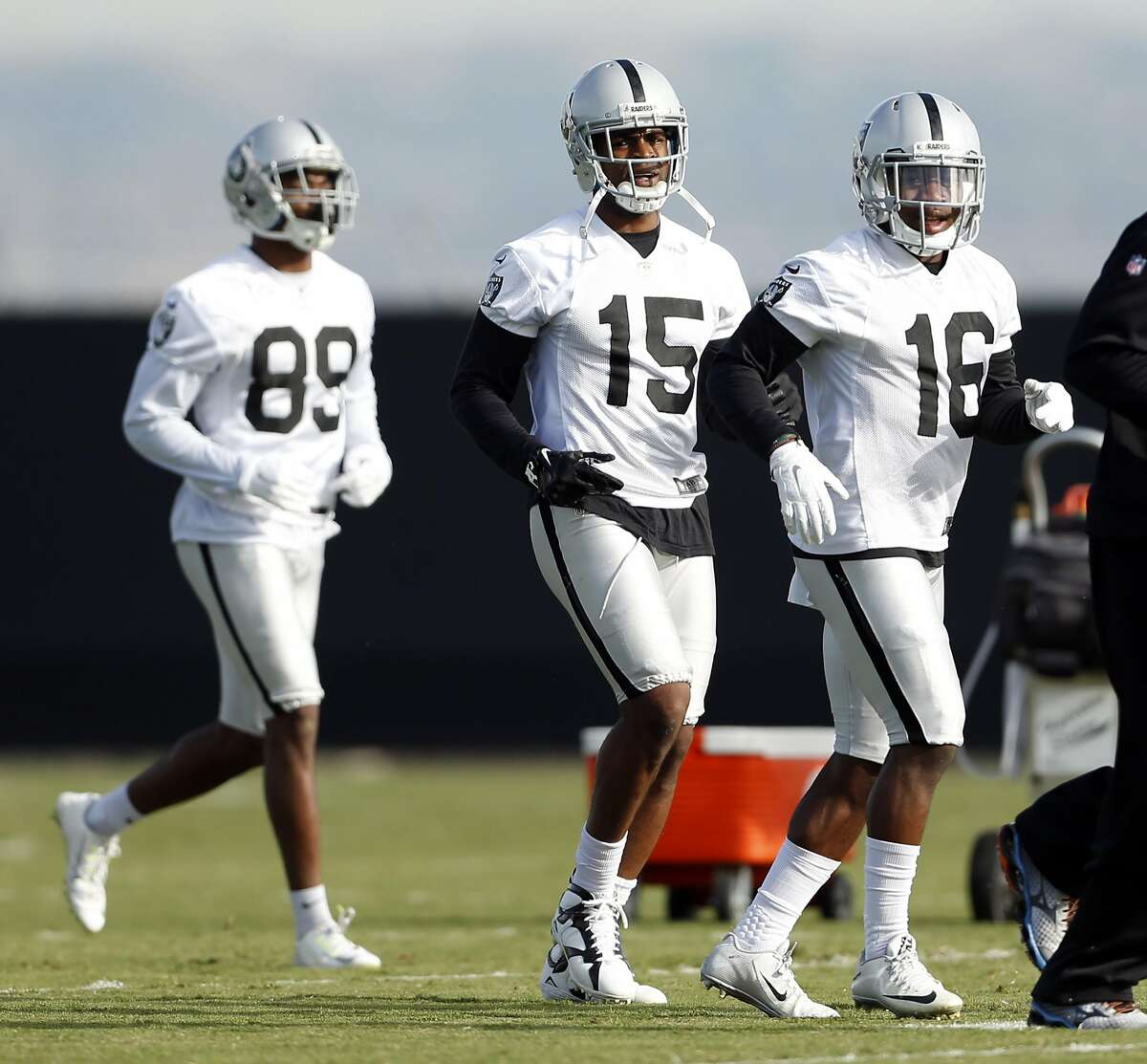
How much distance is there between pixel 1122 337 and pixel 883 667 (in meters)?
0.89

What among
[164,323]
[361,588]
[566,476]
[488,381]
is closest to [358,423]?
[164,323]

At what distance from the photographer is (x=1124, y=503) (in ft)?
13.6

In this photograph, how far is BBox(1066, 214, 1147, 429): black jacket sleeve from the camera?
4.06 metres

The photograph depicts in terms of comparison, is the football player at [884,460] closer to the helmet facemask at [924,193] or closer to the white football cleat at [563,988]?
→ the helmet facemask at [924,193]

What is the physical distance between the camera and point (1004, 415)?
15.6ft

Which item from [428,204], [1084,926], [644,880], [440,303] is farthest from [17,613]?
[1084,926]

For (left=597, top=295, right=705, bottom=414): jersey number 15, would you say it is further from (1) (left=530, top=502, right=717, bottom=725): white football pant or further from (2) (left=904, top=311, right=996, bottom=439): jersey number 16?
(2) (left=904, top=311, right=996, bottom=439): jersey number 16

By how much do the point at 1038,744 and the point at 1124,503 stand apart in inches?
144

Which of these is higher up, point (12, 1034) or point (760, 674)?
point (12, 1034)

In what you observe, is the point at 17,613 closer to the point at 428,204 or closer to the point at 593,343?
the point at 428,204

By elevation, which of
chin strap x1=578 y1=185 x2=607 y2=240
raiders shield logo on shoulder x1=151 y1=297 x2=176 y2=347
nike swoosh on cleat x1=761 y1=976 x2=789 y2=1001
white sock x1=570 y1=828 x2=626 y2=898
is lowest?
nike swoosh on cleat x1=761 y1=976 x2=789 y2=1001

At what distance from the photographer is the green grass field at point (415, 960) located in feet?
13.6

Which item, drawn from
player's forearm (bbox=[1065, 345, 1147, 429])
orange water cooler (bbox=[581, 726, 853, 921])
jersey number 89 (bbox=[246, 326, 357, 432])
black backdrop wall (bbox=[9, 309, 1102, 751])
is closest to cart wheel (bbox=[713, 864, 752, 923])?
orange water cooler (bbox=[581, 726, 853, 921])

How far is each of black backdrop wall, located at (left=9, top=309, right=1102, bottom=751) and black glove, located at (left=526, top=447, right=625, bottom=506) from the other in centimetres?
1045
